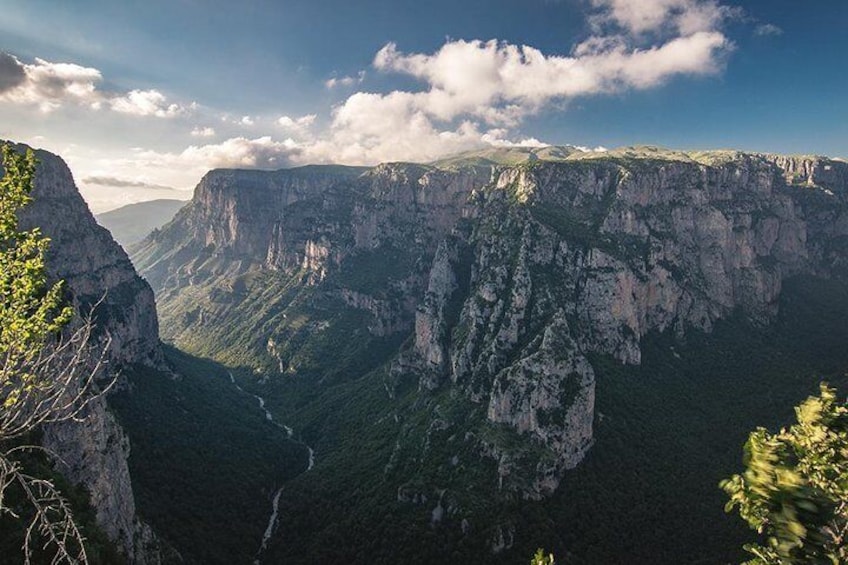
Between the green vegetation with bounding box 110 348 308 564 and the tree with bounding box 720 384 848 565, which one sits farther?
the green vegetation with bounding box 110 348 308 564

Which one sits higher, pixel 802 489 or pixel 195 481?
pixel 802 489

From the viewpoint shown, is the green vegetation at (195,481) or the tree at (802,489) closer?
the tree at (802,489)

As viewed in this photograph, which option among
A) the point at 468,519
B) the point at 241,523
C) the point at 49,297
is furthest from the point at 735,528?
the point at 49,297

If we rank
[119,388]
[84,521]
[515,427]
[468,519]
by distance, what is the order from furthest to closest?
[119,388] < [515,427] < [468,519] < [84,521]

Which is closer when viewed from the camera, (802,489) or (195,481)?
(802,489)

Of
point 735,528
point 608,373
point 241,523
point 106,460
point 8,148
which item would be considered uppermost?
point 8,148

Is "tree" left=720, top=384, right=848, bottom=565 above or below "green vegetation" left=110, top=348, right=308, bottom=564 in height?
above

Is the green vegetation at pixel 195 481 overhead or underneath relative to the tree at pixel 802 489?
underneath

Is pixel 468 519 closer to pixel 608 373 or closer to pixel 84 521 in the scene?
pixel 608 373
